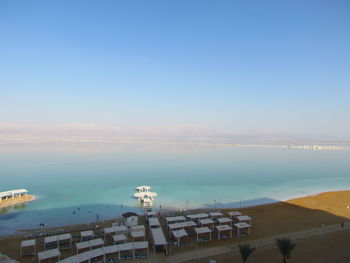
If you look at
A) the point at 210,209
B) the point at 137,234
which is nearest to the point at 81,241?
the point at 137,234

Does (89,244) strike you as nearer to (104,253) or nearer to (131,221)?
(104,253)

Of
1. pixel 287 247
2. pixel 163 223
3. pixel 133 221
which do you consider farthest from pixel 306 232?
pixel 133 221

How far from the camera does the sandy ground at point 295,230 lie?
14336 mm

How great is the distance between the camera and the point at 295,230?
18.8 metres

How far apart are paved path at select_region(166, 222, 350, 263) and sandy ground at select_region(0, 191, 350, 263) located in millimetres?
517

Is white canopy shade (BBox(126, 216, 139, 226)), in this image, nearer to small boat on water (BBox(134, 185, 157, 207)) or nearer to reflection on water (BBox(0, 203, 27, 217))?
small boat on water (BBox(134, 185, 157, 207))

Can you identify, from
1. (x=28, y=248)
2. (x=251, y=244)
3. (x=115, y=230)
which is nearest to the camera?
(x=28, y=248)

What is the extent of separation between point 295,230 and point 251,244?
16.9 ft

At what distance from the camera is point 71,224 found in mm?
21719

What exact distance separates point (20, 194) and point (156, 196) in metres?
18.0

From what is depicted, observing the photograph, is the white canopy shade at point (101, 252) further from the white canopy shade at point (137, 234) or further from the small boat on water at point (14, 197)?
the small boat on water at point (14, 197)

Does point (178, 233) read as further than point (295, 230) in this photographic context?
No

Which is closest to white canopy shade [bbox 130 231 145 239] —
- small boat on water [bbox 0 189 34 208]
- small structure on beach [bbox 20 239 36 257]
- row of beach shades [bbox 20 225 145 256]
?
row of beach shades [bbox 20 225 145 256]

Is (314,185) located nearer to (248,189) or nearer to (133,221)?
(248,189)
